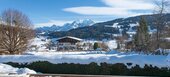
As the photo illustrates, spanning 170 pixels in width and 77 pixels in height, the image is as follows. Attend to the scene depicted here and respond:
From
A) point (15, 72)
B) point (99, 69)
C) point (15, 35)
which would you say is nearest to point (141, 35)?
point (15, 35)

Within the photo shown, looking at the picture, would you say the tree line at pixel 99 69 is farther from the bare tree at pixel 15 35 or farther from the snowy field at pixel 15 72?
the bare tree at pixel 15 35

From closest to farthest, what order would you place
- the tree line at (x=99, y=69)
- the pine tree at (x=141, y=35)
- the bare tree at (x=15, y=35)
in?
the tree line at (x=99, y=69), the bare tree at (x=15, y=35), the pine tree at (x=141, y=35)

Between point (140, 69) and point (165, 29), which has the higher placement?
point (165, 29)

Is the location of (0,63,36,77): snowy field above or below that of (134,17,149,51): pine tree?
below

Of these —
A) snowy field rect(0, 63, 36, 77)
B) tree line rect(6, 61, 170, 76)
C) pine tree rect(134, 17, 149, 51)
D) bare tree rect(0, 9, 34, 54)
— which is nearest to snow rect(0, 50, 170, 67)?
tree line rect(6, 61, 170, 76)

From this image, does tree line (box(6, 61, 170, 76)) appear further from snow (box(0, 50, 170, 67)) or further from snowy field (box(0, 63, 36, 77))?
snowy field (box(0, 63, 36, 77))

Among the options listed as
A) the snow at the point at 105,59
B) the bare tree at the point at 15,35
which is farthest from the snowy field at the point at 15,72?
the bare tree at the point at 15,35

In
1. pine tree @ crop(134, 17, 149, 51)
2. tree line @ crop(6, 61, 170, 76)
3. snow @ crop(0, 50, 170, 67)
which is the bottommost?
tree line @ crop(6, 61, 170, 76)

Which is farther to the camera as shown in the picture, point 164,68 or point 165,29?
point 165,29

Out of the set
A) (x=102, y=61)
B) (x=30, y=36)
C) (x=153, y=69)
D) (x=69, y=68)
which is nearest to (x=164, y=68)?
(x=153, y=69)

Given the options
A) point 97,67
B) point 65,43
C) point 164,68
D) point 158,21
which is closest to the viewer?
point 164,68

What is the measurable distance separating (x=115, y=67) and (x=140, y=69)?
1.81 m

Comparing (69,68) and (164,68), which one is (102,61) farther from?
(164,68)

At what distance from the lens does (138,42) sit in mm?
76938
